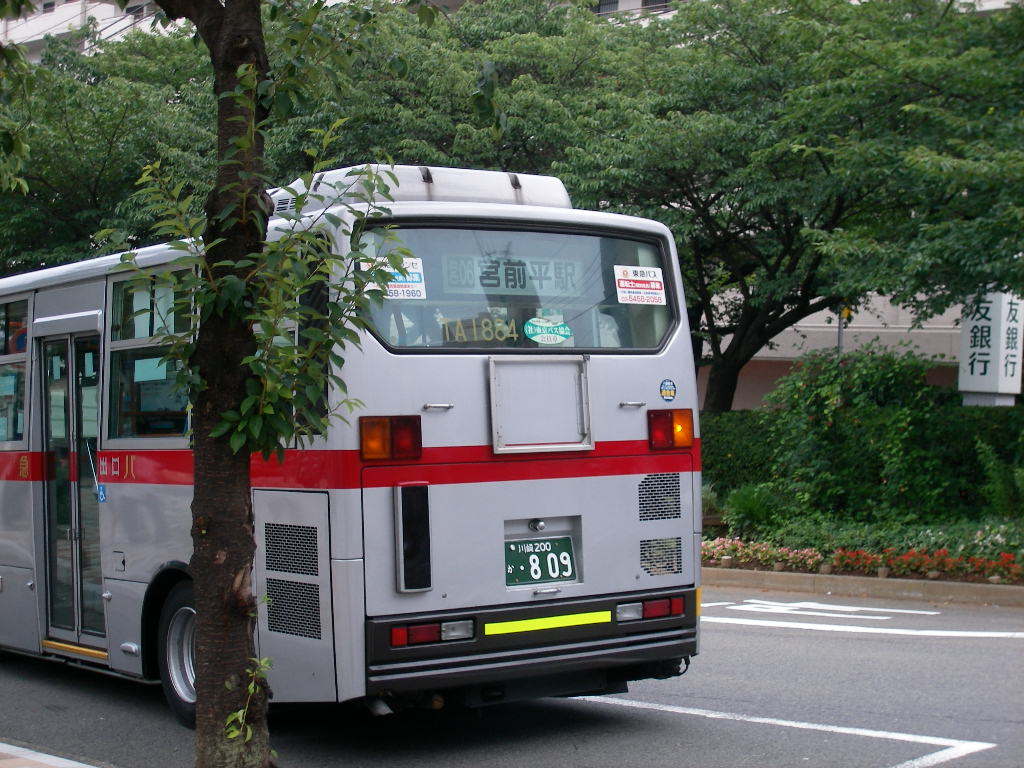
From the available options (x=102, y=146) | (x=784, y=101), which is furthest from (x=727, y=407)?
(x=102, y=146)

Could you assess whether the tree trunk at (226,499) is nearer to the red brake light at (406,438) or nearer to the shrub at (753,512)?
the red brake light at (406,438)

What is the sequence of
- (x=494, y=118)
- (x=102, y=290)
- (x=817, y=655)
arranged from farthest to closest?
(x=817, y=655) → (x=102, y=290) → (x=494, y=118)

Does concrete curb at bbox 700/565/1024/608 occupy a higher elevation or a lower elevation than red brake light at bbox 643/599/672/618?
lower

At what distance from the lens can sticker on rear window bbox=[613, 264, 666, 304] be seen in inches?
307

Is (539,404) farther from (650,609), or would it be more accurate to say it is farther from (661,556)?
(650,609)

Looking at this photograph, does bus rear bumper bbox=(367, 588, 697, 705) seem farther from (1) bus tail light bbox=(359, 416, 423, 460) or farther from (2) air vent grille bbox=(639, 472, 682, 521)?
(1) bus tail light bbox=(359, 416, 423, 460)

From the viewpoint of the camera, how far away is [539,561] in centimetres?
717

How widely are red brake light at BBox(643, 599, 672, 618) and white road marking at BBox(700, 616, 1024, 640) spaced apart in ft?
15.3

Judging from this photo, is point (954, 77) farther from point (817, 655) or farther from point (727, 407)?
point (727, 407)

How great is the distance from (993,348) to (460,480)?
490 inches

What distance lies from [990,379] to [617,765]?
39.5 ft

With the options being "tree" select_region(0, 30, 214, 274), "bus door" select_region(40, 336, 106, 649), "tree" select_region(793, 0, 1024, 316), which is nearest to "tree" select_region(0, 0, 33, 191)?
"bus door" select_region(40, 336, 106, 649)

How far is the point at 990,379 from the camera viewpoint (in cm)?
1719

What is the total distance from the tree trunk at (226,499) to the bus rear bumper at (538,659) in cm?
110
